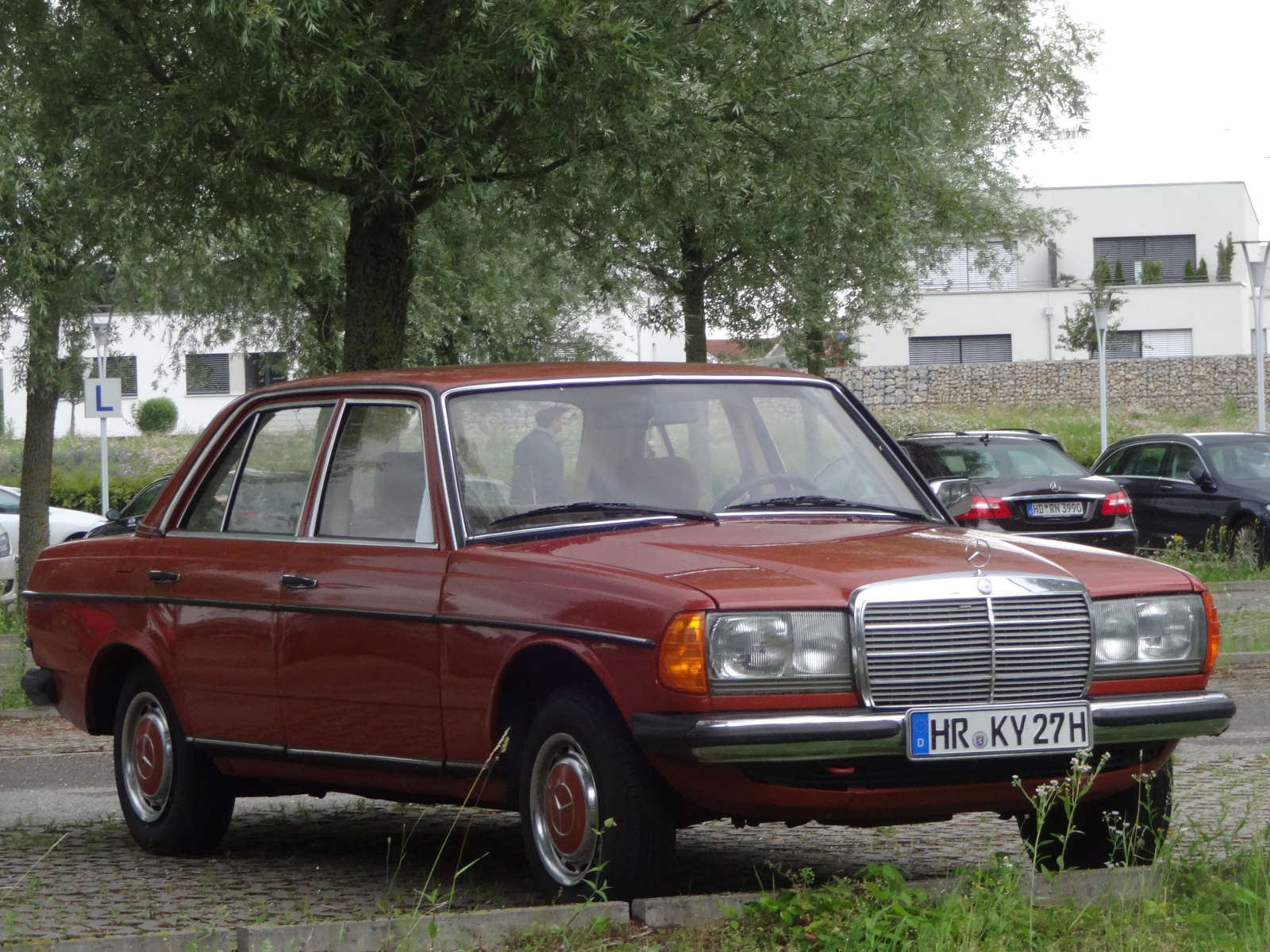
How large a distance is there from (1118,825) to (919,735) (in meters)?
1.17

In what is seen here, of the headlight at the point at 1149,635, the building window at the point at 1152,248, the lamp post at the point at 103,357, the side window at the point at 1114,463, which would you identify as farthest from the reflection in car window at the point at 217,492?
the building window at the point at 1152,248

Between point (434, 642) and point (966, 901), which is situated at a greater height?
point (434, 642)

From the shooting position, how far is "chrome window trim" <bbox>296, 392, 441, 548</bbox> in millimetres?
6234

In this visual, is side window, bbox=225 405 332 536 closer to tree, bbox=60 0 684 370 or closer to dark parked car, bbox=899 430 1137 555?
tree, bbox=60 0 684 370

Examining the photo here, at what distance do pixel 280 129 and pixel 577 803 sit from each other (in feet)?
26.4

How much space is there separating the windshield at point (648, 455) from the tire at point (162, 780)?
1752 millimetres

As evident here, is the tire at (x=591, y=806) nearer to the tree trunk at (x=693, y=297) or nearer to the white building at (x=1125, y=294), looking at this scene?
the tree trunk at (x=693, y=297)

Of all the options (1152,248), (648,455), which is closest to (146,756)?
(648,455)

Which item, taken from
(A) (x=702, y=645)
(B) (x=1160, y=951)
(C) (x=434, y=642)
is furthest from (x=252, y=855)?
(B) (x=1160, y=951)

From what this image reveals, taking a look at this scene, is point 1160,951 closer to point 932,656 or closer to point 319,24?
point 932,656

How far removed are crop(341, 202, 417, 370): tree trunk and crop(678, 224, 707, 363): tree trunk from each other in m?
9.46

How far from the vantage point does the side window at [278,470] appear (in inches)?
270

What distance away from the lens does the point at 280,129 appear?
12.4 metres

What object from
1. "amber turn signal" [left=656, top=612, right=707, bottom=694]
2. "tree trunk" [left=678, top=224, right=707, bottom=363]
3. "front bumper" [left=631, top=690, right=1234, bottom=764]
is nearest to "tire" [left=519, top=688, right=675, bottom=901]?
"front bumper" [left=631, top=690, right=1234, bottom=764]
